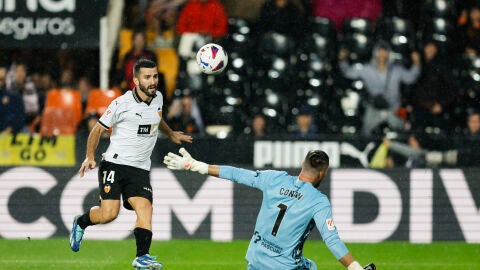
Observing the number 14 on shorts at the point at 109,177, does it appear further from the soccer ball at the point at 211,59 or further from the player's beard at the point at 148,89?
the soccer ball at the point at 211,59

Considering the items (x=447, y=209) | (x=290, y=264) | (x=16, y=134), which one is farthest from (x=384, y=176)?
(x=290, y=264)

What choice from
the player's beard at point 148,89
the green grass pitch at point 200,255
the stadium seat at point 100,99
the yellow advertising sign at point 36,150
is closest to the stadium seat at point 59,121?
the stadium seat at point 100,99

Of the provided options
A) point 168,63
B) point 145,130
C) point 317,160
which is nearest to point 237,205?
point 145,130

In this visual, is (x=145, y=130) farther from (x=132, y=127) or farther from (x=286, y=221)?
(x=286, y=221)

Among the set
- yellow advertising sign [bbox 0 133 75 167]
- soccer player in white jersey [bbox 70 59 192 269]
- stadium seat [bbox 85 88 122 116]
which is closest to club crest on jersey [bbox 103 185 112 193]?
soccer player in white jersey [bbox 70 59 192 269]

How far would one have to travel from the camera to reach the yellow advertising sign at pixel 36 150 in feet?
44.7

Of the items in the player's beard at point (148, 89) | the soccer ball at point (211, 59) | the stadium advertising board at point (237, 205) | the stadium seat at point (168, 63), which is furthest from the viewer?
the stadium seat at point (168, 63)

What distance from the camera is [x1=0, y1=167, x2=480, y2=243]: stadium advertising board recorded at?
43.2 feet

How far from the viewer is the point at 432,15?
17703mm

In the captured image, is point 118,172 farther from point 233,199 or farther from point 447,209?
point 447,209

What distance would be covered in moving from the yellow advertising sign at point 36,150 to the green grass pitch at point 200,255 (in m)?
1.07

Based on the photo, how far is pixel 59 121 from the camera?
1521cm

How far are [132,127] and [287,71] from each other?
23.2 ft

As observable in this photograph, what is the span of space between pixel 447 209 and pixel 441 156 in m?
1.01
